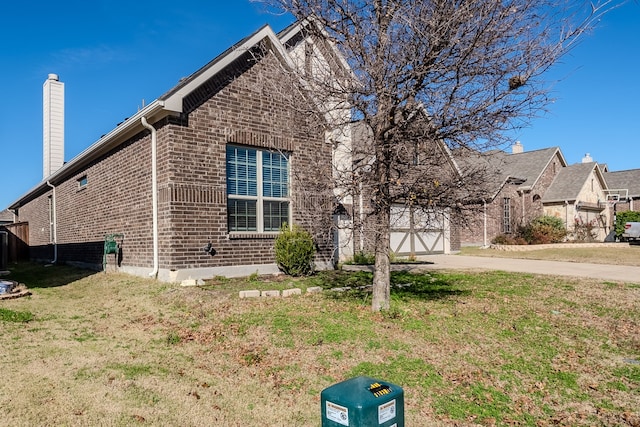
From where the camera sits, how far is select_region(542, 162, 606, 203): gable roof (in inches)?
1110

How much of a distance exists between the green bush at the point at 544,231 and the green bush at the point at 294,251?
18.3 metres

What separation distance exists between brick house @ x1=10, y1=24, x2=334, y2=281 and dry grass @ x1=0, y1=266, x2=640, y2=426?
1520 millimetres

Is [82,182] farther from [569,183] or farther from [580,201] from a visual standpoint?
[569,183]

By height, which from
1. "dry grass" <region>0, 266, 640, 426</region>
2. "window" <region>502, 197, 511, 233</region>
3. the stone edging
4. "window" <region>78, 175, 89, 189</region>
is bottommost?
"dry grass" <region>0, 266, 640, 426</region>

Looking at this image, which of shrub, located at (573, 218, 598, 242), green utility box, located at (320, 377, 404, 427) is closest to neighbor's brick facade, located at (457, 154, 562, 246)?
shrub, located at (573, 218, 598, 242)

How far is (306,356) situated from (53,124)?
16689 millimetres

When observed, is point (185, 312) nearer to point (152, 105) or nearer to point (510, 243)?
point (152, 105)

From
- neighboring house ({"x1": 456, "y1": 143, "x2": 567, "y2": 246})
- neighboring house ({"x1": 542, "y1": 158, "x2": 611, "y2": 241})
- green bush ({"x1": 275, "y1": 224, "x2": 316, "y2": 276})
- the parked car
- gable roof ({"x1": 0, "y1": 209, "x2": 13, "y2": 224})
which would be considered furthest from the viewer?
gable roof ({"x1": 0, "y1": 209, "x2": 13, "y2": 224})

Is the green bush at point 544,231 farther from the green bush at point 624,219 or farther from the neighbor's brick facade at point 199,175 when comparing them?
the neighbor's brick facade at point 199,175

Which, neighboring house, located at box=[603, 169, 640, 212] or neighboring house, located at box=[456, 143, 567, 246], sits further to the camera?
neighboring house, located at box=[603, 169, 640, 212]

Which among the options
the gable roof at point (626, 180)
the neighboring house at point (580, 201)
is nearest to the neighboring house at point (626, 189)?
the gable roof at point (626, 180)

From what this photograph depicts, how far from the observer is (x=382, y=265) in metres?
7.23

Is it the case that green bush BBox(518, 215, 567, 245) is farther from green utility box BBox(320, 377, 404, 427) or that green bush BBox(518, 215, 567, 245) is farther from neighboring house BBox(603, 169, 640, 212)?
green utility box BBox(320, 377, 404, 427)

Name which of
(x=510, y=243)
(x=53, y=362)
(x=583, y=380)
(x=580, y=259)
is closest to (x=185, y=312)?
(x=53, y=362)
